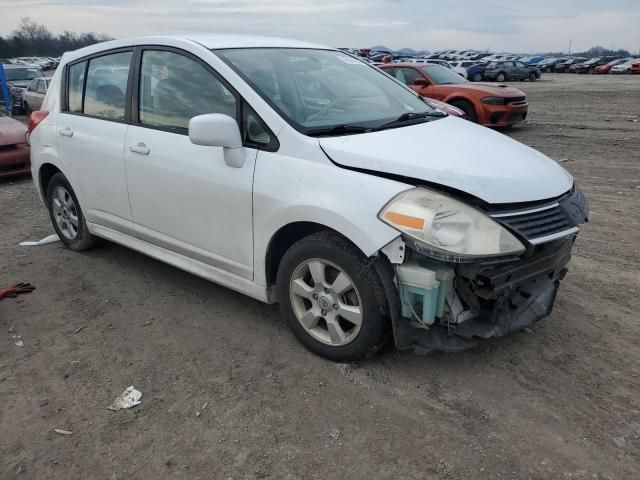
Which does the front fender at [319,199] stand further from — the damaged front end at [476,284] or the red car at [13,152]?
the red car at [13,152]

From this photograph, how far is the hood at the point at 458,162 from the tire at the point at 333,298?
1.57 ft

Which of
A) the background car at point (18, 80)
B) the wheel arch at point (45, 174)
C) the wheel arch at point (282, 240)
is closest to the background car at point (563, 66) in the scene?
the background car at point (18, 80)

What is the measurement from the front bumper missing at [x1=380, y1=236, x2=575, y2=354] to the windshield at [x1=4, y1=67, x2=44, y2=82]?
1975cm

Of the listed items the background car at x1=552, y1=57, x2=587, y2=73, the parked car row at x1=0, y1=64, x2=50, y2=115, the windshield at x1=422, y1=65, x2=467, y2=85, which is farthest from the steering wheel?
the background car at x1=552, y1=57, x2=587, y2=73

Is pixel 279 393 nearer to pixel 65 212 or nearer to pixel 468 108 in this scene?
pixel 65 212

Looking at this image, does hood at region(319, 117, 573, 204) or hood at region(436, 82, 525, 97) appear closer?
hood at region(319, 117, 573, 204)

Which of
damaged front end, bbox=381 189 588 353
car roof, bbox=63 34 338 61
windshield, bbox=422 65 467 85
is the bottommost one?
damaged front end, bbox=381 189 588 353

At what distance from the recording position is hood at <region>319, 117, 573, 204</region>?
273 centimetres

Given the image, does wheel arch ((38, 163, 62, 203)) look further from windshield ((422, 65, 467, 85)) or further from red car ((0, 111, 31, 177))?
windshield ((422, 65, 467, 85))

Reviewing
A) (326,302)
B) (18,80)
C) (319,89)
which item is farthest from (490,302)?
(18,80)

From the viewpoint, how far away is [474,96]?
11.7m

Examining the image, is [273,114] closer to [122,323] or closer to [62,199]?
[122,323]

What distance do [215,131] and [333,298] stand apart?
116 cm

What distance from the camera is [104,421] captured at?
2.76m
